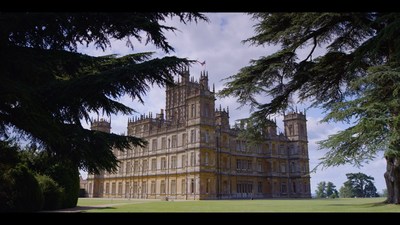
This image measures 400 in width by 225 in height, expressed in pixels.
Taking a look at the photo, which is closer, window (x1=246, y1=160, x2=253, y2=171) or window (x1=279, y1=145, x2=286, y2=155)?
window (x1=246, y1=160, x2=253, y2=171)

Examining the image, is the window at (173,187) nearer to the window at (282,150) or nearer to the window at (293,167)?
the window at (282,150)

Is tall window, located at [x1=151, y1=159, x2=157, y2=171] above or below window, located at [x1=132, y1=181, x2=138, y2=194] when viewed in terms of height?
above

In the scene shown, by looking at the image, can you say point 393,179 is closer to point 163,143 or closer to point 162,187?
point 162,187

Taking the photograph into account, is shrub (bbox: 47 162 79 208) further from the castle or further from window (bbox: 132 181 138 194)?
window (bbox: 132 181 138 194)

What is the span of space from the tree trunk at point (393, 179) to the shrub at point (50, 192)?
1192cm

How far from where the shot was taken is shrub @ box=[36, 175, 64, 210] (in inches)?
547

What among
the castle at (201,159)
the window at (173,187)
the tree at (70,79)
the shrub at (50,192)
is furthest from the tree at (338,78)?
the window at (173,187)

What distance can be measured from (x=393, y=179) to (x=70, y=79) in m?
9.77

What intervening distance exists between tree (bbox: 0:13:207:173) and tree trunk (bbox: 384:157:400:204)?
7977mm

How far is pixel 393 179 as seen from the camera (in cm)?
1084

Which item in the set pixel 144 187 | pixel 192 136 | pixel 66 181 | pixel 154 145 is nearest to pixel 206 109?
pixel 192 136

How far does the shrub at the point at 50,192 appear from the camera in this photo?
13.9 meters

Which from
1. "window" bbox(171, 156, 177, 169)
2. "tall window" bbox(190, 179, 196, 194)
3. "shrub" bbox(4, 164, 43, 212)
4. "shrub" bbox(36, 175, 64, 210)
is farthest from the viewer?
"window" bbox(171, 156, 177, 169)

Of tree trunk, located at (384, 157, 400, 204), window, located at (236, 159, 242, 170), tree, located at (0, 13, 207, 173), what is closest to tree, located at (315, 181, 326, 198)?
window, located at (236, 159, 242, 170)
